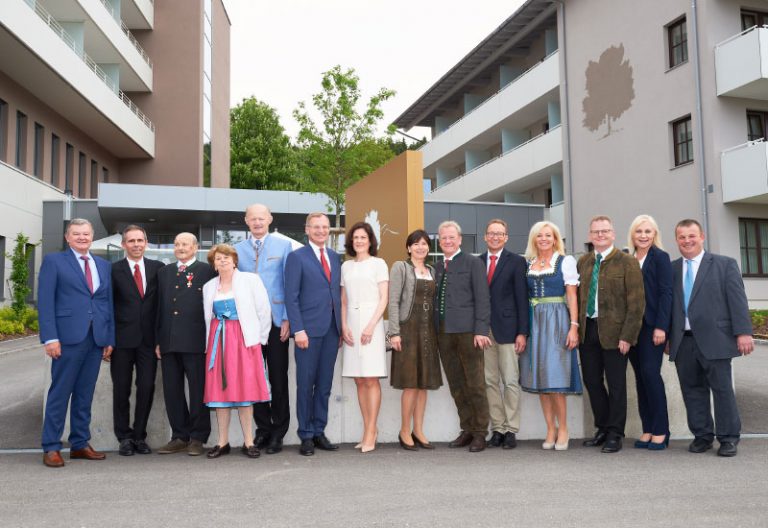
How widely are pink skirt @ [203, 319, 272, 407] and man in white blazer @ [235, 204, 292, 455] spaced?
9.8 inches

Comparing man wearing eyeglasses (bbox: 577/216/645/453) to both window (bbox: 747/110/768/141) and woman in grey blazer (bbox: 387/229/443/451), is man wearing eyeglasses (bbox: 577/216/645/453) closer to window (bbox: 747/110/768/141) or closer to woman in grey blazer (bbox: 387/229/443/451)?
woman in grey blazer (bbox: 387/229/443/451)

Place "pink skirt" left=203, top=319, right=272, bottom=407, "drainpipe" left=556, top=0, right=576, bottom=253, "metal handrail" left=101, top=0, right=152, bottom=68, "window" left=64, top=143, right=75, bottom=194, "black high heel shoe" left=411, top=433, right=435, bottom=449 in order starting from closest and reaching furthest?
"pink skirt" left=203, top=319, right=272, bottom=407, "black high heel shoe" left=411, top=433, right=435, bottom=449, "drainpipe" left=556, top=0, right=576, bottom=253, "window" left=64, top=143, right=75, bottom=194, "metal handrail" left=101, top=0, right=152, bottom=68

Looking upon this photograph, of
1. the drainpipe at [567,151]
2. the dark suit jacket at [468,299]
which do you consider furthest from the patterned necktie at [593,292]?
the drainpipe at [567,151]

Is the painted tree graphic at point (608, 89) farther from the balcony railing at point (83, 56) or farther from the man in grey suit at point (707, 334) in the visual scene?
the balcony railing at point (83, 56)

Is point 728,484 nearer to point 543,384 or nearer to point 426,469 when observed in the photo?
point 543,384

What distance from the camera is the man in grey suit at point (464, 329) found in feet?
21.9

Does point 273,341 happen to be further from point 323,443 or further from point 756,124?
point 756,124

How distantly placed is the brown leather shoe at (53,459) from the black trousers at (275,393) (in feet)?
5.62

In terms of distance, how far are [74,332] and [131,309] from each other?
0.54 m

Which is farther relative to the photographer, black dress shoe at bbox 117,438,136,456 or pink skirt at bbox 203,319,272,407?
black dress shoe at bbox 117,438,136,456

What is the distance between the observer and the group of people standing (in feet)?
21.2

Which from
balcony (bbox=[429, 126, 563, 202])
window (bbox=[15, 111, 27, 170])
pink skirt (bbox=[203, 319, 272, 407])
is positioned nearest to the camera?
pink skirt (bbox=[203, 319, 272, 407])

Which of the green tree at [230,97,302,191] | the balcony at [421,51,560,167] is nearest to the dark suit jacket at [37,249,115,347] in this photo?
the balcony at [421,51,560,167]

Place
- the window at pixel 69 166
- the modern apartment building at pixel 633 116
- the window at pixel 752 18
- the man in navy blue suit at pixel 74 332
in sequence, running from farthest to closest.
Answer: the window at pixel 69 166, the window at pixel 752 18, the modern apartment building at pixel 633 116, the man in navy blue suit at pixel 74 332
